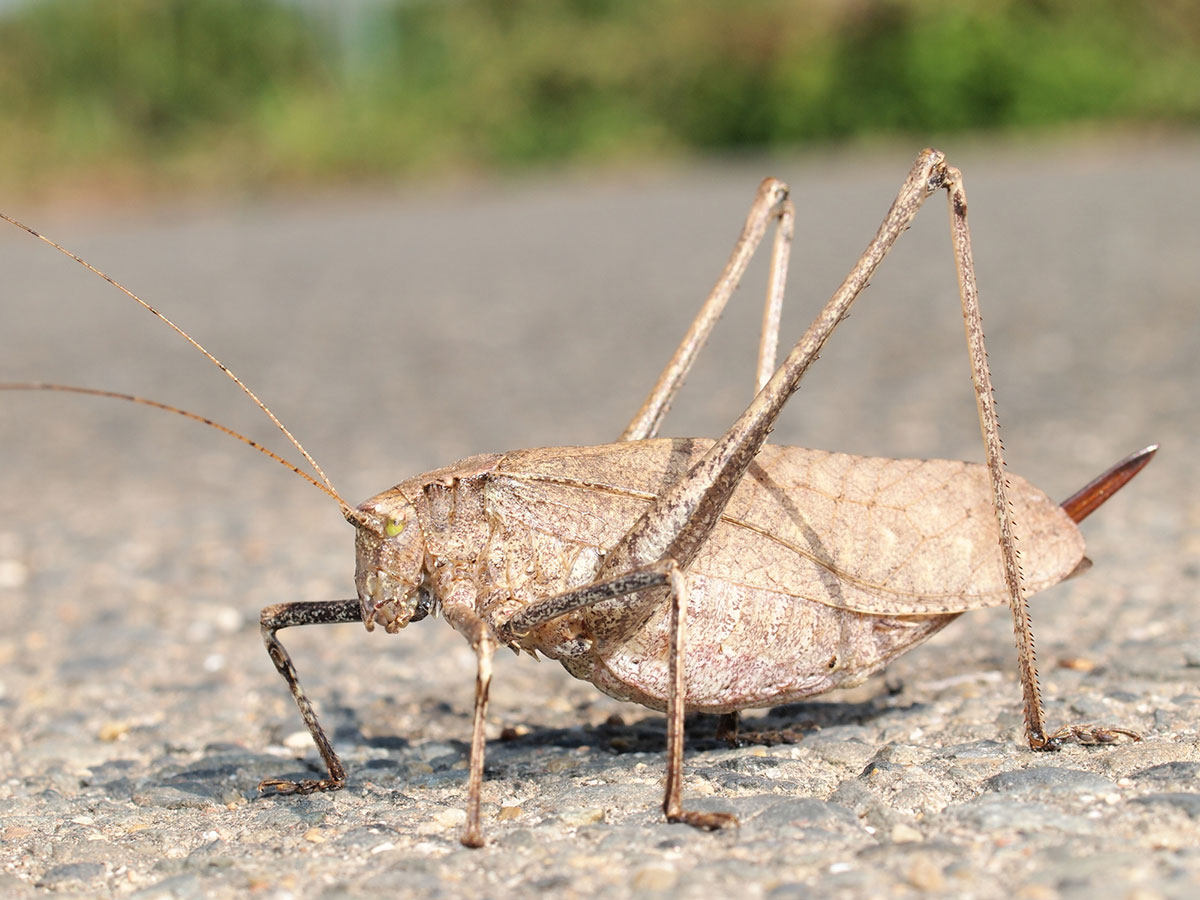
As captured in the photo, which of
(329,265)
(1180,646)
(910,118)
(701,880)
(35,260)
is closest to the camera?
(701,880)

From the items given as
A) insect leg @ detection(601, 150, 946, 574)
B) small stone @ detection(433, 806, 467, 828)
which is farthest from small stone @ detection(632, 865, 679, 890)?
insect leg @ detection(601, 150, 946, 574)

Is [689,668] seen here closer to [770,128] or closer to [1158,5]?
[770,128]

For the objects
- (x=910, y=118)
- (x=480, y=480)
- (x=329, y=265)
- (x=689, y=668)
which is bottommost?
(x=689, y=668)

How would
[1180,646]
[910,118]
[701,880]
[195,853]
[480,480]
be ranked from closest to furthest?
[701,880] → [195,853] → [480,480] → [1180,646] → [910,118]

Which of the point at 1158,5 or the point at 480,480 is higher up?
the point at 1158,5

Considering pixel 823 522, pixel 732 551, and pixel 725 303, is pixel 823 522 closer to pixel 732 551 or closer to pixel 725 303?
pixel 732 551

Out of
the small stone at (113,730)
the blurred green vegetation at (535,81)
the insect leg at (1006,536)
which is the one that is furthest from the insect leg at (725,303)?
the blurred green vegetation at (535,81)

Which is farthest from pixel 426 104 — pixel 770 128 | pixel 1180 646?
pixel 1180 646
